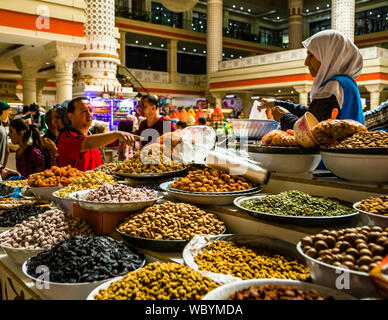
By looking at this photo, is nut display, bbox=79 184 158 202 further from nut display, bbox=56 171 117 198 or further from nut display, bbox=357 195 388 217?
nut display, bbox=357 195 388 217

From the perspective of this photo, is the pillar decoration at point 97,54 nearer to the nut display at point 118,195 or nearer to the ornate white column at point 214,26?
the nut display at point 118,195

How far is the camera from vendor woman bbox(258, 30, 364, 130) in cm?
190

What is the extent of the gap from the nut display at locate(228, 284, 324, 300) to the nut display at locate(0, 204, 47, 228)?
137cm

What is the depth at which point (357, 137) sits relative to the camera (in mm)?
1465

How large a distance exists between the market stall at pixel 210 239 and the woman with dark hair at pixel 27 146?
1926 mm

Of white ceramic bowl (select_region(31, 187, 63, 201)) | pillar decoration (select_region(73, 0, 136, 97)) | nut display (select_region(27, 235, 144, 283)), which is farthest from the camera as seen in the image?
pillar decoration (select_region(73, 0, 136, 97))

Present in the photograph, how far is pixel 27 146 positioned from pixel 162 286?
3324mm

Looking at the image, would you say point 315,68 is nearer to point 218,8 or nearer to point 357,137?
point 357,137

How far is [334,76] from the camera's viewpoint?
196 cm

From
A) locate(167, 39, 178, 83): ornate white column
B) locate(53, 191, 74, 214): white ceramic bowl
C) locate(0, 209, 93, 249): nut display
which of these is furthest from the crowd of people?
locate(167, 39, 178, 83): ornate white column

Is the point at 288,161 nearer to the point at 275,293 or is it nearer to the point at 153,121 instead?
the point at 275,293

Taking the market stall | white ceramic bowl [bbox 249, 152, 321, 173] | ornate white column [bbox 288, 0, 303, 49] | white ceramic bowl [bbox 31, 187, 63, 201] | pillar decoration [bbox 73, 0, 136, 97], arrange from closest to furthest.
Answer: the market stall → white ceramic bowl [bbox 249, 152, 321, 173] → white ceramic bowl [bbox 31, 187, 63, 201] → pillar decoration [bbox 73, 0, 136, 97] → ornate white column [bbox 288, 0, 303, 49]

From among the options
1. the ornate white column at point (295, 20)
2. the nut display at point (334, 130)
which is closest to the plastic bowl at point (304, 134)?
the nut display at point (334, 130)

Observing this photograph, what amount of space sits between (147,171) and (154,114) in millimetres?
2053
